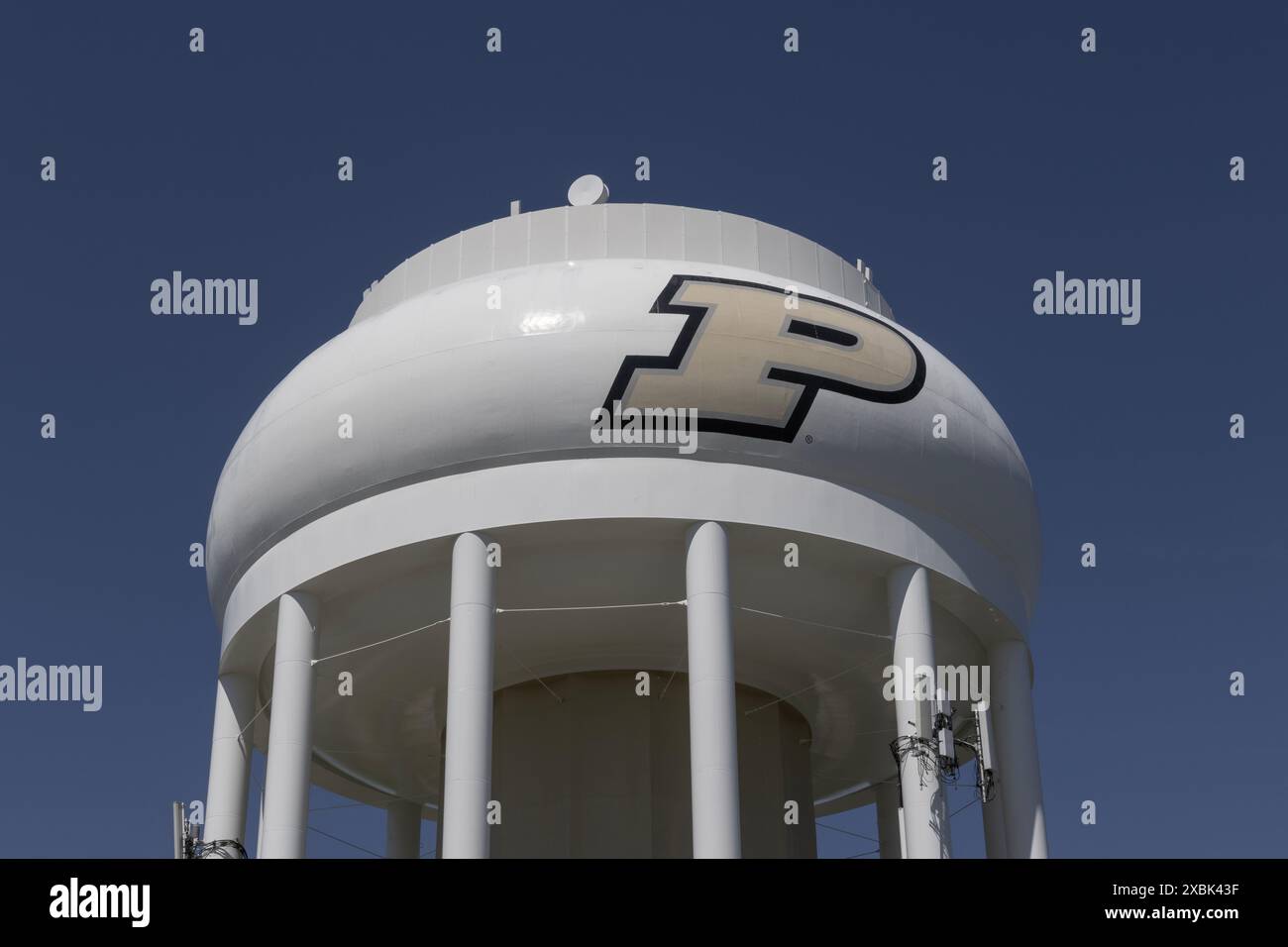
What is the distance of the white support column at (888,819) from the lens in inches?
1334

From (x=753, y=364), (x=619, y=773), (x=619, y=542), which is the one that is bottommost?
(x=619, y=773)

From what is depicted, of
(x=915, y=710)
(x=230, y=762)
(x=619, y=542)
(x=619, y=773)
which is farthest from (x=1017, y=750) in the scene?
(x=230, y=762)

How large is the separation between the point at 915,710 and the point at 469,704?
6721mm

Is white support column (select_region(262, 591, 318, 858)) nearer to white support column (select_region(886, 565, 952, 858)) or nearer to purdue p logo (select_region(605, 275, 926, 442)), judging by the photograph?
purdue p logo (select_region(605, 275, 926, 442))

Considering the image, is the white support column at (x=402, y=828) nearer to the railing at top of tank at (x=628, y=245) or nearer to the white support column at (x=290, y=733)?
the white support column at (x=290, y=733)

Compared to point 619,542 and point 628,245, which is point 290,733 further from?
point 628,245

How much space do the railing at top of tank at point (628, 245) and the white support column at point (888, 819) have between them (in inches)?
427

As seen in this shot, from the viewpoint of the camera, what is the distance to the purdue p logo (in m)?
25.1

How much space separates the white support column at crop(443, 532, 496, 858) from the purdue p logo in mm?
3243

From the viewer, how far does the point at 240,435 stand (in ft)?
96.5

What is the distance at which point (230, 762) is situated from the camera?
28.4 meters

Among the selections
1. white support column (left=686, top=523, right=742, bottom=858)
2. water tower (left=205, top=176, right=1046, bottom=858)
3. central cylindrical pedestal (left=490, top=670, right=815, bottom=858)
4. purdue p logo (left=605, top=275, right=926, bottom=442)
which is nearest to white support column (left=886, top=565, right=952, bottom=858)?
water tower (left=205, top=176, right=1046, bottom=858)

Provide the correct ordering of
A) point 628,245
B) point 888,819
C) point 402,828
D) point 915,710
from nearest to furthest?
point 915,710 → point 628,245 → point 888,819 → point 402,828

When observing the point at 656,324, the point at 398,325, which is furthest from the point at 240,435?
the point at 656,324
